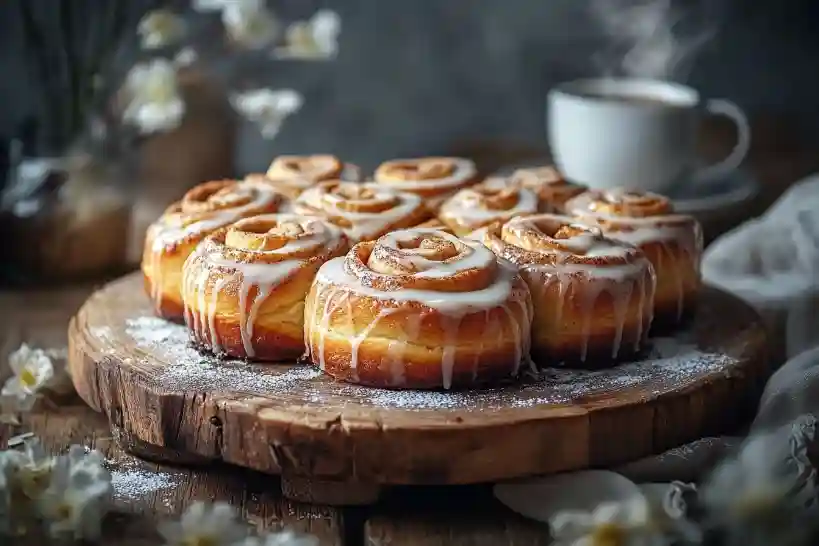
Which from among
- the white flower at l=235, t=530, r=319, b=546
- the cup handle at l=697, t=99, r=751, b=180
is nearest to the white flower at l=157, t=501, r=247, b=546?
the white flower at l=235, t=530, r=319, b=546

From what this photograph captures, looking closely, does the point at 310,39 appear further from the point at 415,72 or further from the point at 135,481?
the point at 135,481

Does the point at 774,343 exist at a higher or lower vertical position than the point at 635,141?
lower

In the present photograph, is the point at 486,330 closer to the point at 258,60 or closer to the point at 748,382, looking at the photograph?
the point at 748,382

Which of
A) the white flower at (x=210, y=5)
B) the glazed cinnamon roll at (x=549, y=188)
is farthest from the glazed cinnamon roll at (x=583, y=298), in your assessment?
the white flower at (x=210, y=5)

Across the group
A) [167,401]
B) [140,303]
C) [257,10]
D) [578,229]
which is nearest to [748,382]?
[578,229]

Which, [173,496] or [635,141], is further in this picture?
[635,141]

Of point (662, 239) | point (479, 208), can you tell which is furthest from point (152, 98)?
point (662, 239)

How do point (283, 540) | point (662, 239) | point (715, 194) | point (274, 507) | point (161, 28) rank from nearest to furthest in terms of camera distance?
1. point (283, 540)
2. point (274, 507)
3. point (662, 239)
4. point (161, 28)
5. point (715, 194)

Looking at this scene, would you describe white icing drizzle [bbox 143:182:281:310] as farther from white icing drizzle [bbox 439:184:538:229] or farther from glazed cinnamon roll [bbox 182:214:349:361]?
white icing drizzle [bbox 439:184:538:229]
